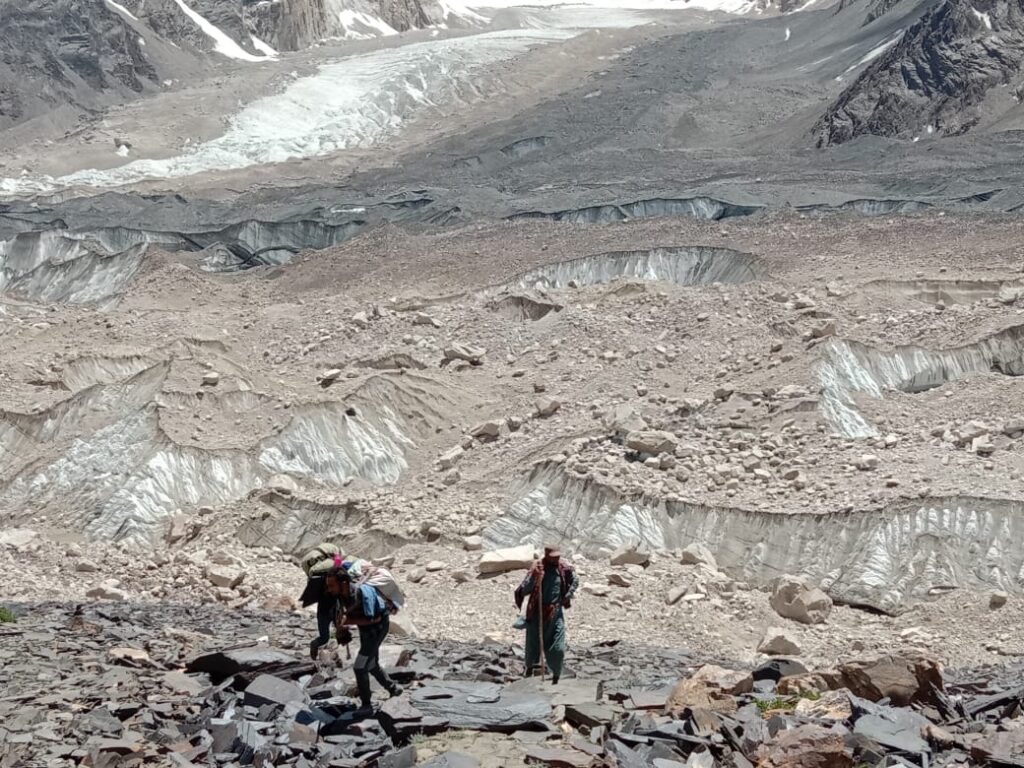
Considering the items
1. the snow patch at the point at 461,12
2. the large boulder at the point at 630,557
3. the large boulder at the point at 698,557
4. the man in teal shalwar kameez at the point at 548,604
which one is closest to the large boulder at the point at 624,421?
the large boulder at the point at 698,557

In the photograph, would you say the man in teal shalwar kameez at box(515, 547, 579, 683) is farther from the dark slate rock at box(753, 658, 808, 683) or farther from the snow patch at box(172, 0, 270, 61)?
the snow patch at box(172, 0, 270, 61)

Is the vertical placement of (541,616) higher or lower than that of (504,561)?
higher

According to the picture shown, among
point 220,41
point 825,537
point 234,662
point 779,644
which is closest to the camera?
point 234,662

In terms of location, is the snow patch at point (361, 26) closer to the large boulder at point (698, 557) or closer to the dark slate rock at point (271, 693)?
the large boulder at point (698, 557)

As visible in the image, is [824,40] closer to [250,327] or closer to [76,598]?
[250,327]

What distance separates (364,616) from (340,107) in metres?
61.3

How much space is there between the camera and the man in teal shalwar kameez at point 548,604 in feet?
36.5

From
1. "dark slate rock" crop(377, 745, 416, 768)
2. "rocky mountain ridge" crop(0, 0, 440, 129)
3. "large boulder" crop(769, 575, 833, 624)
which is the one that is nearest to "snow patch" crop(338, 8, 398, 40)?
"rocky mountain ridge" crop(0, 0, 440, 129)

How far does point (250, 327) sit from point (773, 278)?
34.2 feet

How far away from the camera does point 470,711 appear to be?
31.6 feet

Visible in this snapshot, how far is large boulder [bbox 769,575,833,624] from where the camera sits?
50.7ft

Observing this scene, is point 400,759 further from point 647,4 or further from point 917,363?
point 647,4

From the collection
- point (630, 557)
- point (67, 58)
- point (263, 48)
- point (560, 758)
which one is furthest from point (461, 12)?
point (560, 758)

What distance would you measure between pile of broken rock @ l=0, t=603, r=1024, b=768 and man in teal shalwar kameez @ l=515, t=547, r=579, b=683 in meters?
0.30
